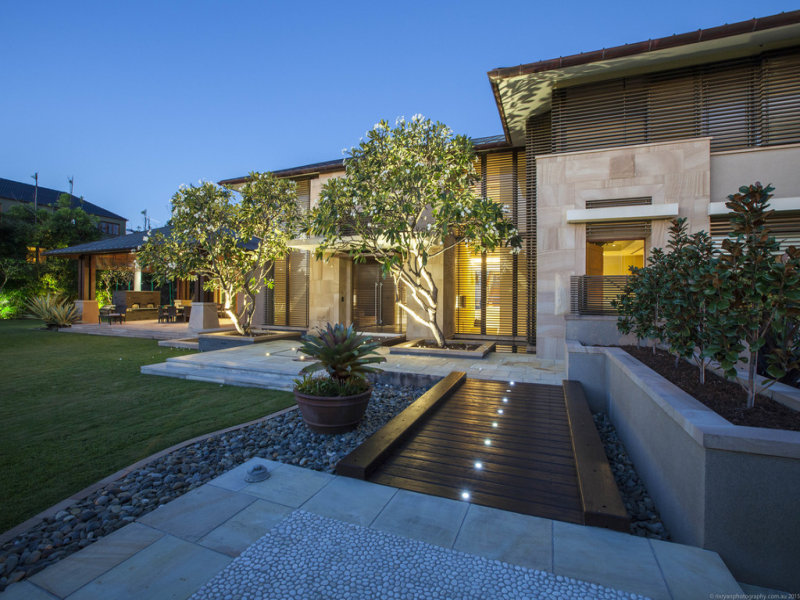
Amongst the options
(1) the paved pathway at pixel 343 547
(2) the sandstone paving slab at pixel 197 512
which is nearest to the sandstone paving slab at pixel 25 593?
(1) the paved pathway at pixel 343 547

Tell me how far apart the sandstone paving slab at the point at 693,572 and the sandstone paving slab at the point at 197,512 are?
2.70 m

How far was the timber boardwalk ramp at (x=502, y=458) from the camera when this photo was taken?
111 inches

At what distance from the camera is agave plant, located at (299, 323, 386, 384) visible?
454 cm

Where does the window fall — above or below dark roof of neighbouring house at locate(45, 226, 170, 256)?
below

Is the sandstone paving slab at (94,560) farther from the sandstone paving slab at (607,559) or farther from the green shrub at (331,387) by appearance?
the sandstone paving slab at (607,559)

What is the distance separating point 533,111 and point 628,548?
34.9 feet

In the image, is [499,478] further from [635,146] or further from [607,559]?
[635,146]

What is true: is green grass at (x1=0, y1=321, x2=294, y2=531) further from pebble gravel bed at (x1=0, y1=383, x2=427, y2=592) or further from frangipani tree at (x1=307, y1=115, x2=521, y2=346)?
frangipani tree at (x1=307, y1=115, x2=521, y2=346)

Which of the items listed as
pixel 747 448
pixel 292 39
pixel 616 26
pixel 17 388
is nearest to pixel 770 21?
pixel 747 448

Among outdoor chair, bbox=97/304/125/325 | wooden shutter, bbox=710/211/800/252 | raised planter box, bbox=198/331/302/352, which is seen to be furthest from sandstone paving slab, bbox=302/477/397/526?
outdoor chair, bbox=97/304/125/325

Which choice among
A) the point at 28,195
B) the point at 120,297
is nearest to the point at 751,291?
the point at 120,297

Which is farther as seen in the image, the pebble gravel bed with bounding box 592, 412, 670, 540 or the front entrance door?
the front entrance door

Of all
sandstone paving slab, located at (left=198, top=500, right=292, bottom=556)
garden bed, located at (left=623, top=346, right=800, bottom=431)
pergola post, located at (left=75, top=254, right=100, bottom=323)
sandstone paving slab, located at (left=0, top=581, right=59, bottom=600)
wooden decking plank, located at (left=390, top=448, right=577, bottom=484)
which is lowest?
sandstone paving slab, located at (left=0, top=581, right=59, bottom=600)

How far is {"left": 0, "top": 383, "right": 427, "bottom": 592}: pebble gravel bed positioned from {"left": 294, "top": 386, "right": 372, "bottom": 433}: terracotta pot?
0.42 ft
